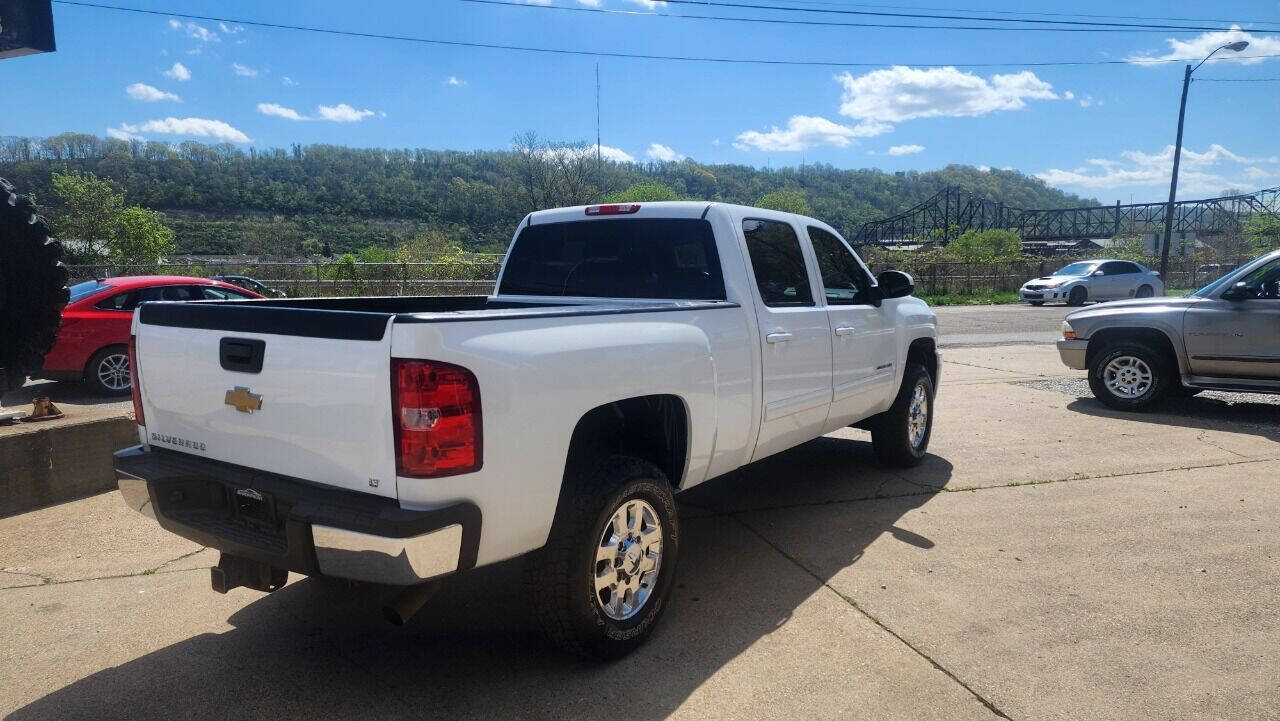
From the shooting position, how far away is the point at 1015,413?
846cm

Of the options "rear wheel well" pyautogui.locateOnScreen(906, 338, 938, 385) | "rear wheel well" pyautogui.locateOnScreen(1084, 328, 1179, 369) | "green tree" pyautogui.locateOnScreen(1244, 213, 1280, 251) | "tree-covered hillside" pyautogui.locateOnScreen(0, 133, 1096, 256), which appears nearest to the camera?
"rear wheel well" pyautogui.locateOnScreen(906, 338, 938, 385)

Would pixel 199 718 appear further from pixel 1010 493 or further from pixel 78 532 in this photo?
pixel 1010 493

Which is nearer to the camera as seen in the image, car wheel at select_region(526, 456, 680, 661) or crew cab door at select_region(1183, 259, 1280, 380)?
car wheel at select_region(526, 456, 680, 661)

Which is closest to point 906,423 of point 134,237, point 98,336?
point 98,336

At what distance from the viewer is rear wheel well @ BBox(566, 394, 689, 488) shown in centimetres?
329

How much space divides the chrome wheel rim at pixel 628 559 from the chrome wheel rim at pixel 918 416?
3.27 m

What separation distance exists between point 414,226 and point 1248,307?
83034 millimetres

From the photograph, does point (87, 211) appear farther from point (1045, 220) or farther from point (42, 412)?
point (1045, 220)

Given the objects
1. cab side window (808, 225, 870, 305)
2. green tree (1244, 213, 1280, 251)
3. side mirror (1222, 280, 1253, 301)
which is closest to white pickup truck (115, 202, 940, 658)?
cab side window (808, 225, 870, 305)

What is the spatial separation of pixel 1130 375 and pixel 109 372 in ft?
38.2

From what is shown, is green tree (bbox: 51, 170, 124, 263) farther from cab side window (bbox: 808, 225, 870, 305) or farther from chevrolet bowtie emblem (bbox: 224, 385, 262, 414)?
chevrolet bowtie emblem (bbox: 224, 385, 262, 414)

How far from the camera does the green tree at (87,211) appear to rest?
45.9 meters

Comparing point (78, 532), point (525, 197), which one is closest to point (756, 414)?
point (78, 532)

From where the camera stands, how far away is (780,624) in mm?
3523
